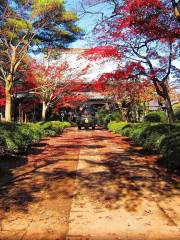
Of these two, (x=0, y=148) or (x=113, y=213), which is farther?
(x=0, y=148)

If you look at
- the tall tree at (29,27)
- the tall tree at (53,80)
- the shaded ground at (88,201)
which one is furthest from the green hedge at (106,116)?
the shaded ground at (88,201)

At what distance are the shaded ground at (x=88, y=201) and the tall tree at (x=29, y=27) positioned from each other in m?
9.27

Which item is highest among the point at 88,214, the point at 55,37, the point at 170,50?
the point at 55,37

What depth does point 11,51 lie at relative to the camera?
22.0 meters

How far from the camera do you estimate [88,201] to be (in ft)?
24.5

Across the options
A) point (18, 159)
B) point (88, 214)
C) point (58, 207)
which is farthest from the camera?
point (18, 159)

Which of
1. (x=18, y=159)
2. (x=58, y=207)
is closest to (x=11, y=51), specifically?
(x=18, y=159)

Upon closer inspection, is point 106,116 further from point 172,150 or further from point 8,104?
point 172,150

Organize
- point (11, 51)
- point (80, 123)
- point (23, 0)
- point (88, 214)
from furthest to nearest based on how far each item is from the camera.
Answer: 1. point (80, 123)
2. point (11, 51)
3. point (23, 0)
4. point (88, 214)

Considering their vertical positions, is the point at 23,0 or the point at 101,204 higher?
the point at 23,0

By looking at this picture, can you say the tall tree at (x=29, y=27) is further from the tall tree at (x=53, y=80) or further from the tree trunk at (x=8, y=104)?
the tall tree at (x=53, y=80)

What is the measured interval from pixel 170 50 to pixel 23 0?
7.27 metres

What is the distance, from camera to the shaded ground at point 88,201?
583cm

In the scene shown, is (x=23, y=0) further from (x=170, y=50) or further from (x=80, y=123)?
(x=80, y=123)
